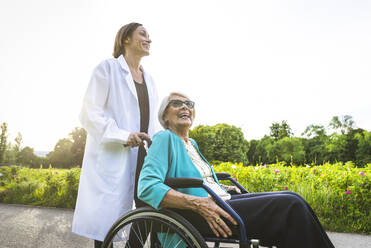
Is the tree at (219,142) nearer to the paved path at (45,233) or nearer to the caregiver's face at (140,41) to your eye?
the paved path at (45,233)

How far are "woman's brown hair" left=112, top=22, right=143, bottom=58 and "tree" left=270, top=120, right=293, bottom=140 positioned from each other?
47529 millimetres

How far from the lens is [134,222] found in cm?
158

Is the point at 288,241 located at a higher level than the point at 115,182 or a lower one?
lower

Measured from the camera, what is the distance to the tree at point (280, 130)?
47.1m

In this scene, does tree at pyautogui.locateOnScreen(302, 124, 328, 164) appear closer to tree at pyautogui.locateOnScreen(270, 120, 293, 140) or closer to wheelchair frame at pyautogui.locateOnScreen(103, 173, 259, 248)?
Answer: tree at pyautogui.locateOnScreen(270, 120, 293, 140)

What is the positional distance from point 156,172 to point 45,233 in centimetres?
302

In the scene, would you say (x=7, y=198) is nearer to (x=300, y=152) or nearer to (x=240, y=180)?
(x=240, y=180)

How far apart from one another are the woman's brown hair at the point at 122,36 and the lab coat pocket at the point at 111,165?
32.6 inches

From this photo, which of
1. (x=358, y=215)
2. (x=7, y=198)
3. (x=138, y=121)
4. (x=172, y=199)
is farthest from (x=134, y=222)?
(x=7, y=198)

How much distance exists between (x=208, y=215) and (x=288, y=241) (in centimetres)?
41

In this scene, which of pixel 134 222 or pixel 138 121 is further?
pixel 138 121

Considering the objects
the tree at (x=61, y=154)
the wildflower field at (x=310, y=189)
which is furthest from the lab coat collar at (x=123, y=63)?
the tree at (x=61, y=154)

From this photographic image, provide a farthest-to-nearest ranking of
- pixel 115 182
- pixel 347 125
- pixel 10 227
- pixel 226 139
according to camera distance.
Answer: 1. pixel 347 125
2. pixel 226 139
3. pixel 10 227
4. pixel 115 182

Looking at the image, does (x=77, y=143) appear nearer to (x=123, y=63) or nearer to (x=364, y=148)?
(x=123, y=63)
